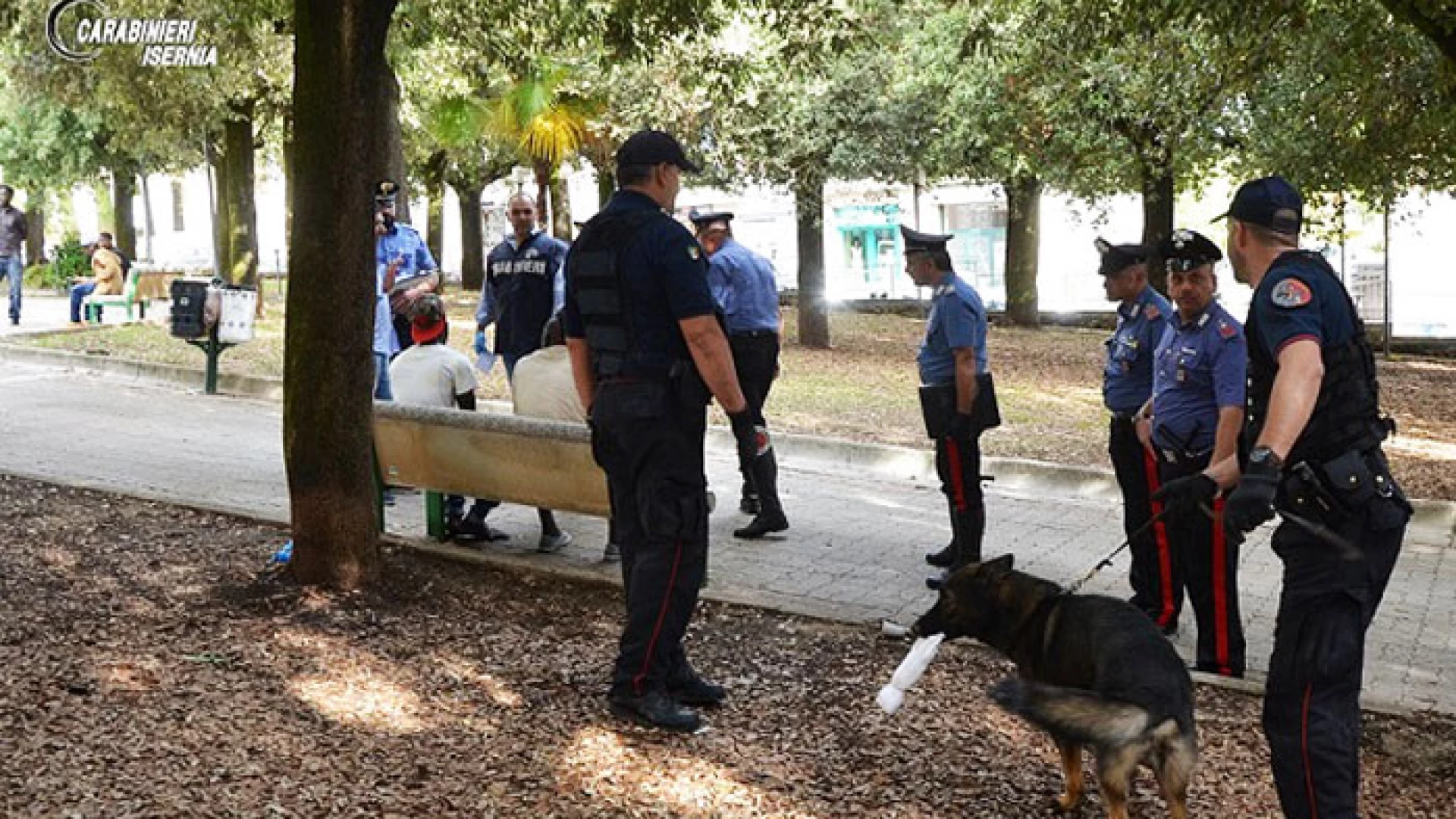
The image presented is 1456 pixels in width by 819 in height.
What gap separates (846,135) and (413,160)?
563 inches

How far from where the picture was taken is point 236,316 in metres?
14.6

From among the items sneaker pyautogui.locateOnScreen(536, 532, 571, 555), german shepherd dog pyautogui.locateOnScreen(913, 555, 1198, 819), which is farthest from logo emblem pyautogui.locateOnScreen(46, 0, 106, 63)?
german shepherd dog pyautogui.locateOnScreen(913, 555, 1198, 819)

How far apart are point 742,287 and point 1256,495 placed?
5.09 meters

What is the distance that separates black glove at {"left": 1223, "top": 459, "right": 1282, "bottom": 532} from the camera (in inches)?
152

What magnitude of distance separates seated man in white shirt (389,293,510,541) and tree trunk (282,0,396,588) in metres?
1.51

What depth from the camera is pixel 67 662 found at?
17.6 feet

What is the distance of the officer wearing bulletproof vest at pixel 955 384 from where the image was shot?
23.9 feet

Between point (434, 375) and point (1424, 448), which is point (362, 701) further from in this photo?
point (1424, 448)

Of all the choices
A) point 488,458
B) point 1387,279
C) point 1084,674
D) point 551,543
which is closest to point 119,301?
point 551,543

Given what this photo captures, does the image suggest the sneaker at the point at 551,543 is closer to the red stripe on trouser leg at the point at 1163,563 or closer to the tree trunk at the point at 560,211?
the red stripe on trouser leg at the point at 1163,563

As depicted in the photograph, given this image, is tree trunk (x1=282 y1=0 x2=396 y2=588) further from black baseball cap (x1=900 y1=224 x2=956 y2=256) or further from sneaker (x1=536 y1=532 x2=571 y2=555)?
black baseball cap (x1=900 y1=224 x2=956 y2=256)

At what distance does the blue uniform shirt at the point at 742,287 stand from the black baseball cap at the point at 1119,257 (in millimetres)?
2351

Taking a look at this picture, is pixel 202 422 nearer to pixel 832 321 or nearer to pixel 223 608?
pixel 223 608

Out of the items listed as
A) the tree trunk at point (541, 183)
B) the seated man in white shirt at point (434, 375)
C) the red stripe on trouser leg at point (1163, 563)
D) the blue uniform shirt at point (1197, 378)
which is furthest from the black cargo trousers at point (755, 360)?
the tree trunk at point (541, 183)
